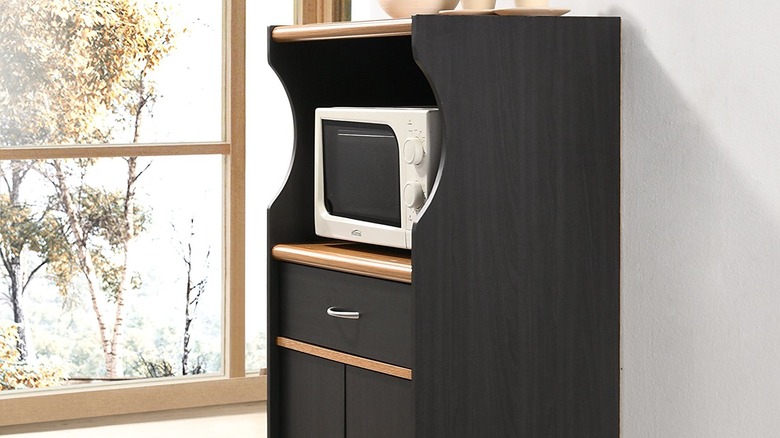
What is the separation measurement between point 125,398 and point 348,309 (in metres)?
1.60

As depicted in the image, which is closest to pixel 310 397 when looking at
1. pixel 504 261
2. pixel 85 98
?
pixel 504 261

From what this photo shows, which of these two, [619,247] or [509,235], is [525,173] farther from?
[619,247]

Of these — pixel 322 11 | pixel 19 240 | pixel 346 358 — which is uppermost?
pixel 322 11

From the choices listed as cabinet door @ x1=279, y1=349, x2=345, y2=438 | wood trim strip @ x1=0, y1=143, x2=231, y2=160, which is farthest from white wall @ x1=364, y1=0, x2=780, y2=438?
wood trim strip @ x1=0, y1=143, x2=231, y2=160

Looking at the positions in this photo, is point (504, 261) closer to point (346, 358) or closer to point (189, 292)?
point (346, 358)

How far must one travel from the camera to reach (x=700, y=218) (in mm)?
1913

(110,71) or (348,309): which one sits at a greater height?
(110,71)

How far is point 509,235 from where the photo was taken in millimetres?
1908

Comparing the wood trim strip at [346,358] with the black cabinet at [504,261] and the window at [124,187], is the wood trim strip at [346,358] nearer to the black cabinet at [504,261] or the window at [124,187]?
the black cabinet at [504,261]

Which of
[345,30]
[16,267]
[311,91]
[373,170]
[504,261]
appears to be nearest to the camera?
[504,261]

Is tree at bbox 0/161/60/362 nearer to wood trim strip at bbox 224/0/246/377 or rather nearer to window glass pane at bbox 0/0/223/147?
window glass pane at bbox 0/0/223/147

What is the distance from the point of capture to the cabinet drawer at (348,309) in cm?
197

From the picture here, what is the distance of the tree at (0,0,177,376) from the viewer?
10.7ft

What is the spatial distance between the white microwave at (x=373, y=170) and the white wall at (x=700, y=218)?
1.28 ft
